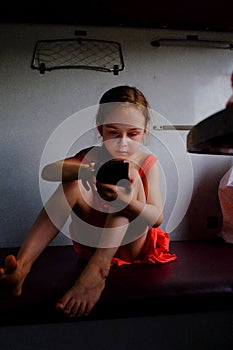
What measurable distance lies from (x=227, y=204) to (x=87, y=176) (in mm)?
544

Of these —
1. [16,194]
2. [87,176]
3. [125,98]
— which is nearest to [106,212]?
[87,176]

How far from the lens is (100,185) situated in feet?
2.78

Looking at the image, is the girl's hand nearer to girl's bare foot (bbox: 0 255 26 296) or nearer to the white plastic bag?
girl's bare foot (bbox: 0 255 26 296)

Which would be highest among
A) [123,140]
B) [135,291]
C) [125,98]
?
[125,98]

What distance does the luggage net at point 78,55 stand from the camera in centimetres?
126

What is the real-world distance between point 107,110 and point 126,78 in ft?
0.98

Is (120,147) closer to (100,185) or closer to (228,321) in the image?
(100,185)

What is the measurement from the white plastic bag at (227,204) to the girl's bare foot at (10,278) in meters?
0.75

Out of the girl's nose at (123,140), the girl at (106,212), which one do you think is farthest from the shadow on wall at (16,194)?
the girl's nose at (123,140)

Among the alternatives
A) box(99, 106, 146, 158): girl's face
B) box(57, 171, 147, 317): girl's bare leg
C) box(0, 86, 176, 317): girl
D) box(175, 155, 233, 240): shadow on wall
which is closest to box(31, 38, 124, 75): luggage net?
box(0, 86, 176, 317): girl

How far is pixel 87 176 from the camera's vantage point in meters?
0.91

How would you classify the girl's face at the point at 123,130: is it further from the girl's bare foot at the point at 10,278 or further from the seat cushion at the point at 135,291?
the girl's bare foot at the point at 10,278

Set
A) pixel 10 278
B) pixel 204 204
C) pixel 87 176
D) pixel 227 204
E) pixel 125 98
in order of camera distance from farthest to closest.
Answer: pixel 204 204 < pixel 227 204 < pixel 125 98 < pixel 87 176 < pixel 10 278

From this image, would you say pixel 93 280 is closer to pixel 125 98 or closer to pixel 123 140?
pixel 123 140
